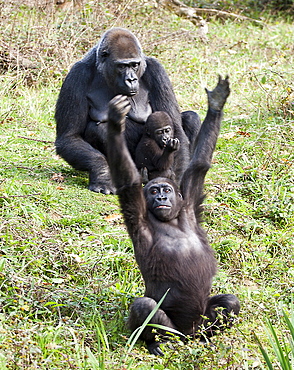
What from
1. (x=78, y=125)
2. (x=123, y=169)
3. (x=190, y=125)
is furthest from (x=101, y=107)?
(x=123, y=169)

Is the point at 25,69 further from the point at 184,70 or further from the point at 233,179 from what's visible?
the point at 233,179

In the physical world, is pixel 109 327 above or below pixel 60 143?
below

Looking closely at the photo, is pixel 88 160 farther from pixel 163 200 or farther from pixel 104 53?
pixel 163 200

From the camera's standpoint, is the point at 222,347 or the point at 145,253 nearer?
the point at 222,347

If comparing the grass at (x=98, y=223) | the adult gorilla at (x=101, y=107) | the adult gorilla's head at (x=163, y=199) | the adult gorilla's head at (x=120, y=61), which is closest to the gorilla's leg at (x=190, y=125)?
the adult gorilla at (x=101, y=107)

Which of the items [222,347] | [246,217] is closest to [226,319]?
[222,347]

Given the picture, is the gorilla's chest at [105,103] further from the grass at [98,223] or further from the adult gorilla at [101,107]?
the grass at [98,223]

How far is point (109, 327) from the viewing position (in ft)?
12.6

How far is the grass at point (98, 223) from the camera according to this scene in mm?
3387

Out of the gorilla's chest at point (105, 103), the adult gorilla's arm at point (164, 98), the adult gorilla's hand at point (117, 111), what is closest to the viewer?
the adult gorilla's hand at point (117, 111)

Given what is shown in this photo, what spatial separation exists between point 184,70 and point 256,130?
3.12 meters

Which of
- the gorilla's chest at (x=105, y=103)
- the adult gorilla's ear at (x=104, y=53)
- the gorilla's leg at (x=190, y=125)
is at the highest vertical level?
the adult gorilla's ear at (x=104, y=53)

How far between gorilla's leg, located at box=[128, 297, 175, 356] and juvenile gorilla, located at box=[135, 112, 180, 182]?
2.40 metres

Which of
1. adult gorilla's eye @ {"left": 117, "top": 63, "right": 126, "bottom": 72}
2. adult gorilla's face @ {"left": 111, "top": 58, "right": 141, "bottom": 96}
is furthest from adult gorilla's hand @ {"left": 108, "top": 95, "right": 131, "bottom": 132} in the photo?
adult gorilla's eye @ {"left": 117, "top": 63, "right": 126, "bottom": 72}
